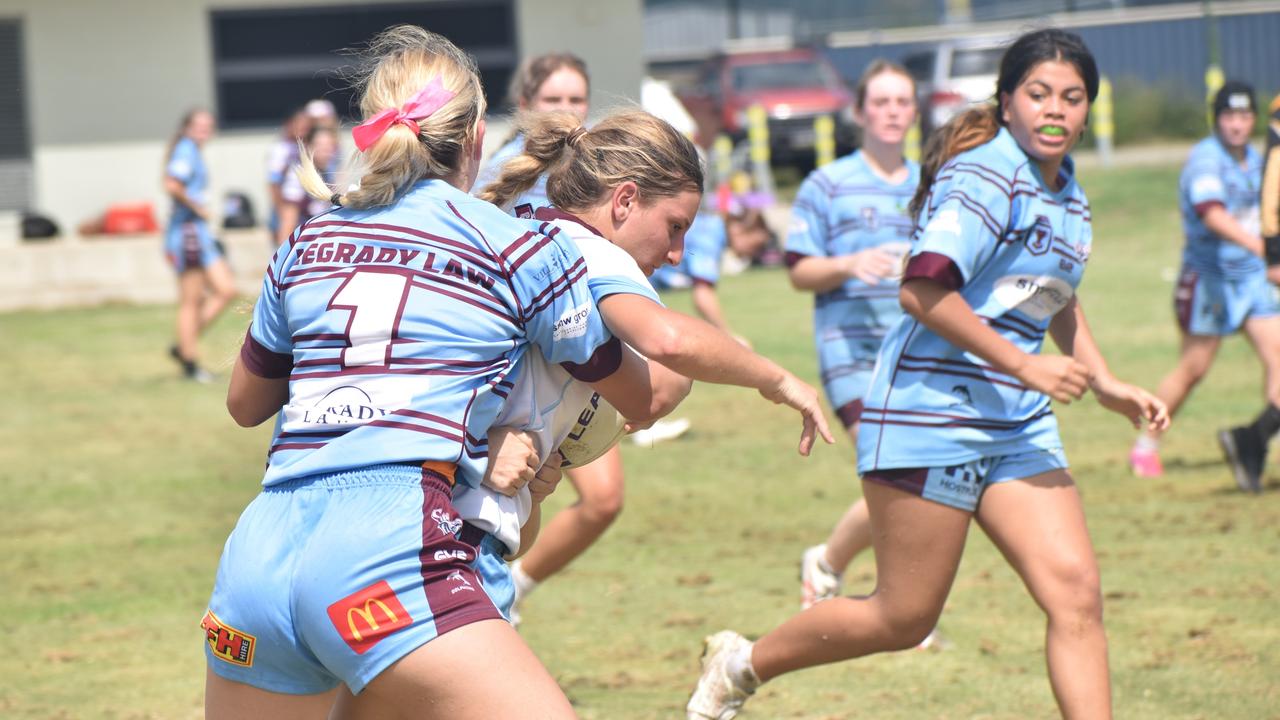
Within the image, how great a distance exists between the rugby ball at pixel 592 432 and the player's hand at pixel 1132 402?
5.07 feet

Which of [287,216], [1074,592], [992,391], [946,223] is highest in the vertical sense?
[946,223]

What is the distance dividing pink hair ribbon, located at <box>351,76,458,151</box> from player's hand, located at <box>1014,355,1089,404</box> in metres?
1.78

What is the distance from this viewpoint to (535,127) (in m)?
3.49

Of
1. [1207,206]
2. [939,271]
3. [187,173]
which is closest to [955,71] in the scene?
[187,173]

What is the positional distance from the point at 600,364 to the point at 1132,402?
1.91 meters

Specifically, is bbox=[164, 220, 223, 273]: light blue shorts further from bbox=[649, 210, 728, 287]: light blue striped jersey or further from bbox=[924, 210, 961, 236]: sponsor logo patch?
bbox=[924, 210, 961, 236]: sponsor logo patch

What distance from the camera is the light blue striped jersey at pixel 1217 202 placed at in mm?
8656

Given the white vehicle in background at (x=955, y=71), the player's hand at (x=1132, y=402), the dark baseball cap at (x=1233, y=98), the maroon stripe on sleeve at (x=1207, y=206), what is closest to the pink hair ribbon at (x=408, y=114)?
the player's hand at (x=1132, y=402)

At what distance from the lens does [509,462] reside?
3074 mm

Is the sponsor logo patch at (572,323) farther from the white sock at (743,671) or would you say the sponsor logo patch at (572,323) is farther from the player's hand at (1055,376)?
the white sock at (743,671)

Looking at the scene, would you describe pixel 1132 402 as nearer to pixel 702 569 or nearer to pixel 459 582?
pixel 459 582

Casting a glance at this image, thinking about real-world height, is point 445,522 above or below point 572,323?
below

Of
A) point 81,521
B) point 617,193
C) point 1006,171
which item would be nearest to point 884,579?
point 1006,171

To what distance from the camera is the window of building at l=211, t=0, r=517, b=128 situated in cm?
2283
